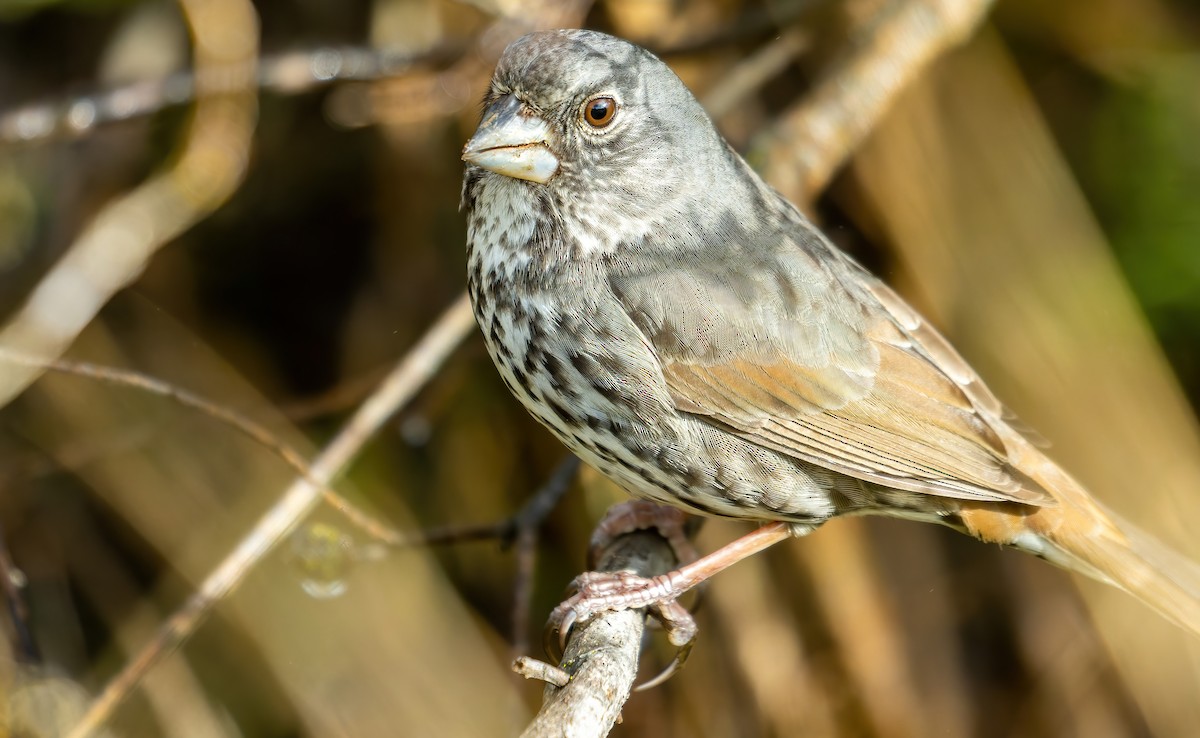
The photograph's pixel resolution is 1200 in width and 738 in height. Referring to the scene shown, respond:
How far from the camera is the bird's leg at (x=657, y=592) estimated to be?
299 cm

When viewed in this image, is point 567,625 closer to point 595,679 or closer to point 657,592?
point 657,592

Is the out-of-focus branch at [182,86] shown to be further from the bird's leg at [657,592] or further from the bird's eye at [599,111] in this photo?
the bird's leg at [657,592]

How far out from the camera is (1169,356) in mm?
4578

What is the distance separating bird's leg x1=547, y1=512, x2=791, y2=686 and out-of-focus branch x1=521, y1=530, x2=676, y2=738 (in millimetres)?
34

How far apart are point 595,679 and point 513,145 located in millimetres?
1252

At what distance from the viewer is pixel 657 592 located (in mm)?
3125

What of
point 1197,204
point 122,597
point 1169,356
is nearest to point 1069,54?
point 1197,204

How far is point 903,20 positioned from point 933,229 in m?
0.77

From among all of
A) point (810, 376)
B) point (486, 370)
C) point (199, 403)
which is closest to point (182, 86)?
point (486, 370)

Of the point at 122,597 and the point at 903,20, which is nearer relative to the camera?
the point at 903,20

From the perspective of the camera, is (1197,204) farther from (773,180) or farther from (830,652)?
(830,652)

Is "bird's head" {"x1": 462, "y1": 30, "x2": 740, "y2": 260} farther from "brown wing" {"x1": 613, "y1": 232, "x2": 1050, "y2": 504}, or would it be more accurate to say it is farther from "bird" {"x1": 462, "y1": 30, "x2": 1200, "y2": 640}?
"brown wing" {"x1": 613, "y1": 232, "x2": 1050, "y2": 504}

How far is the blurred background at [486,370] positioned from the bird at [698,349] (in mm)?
901

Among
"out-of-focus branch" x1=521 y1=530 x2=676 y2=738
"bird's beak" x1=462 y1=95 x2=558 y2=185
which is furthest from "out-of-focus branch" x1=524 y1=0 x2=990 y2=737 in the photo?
"bird's beak" x1=462 y1=95 x2=558 y2=185
